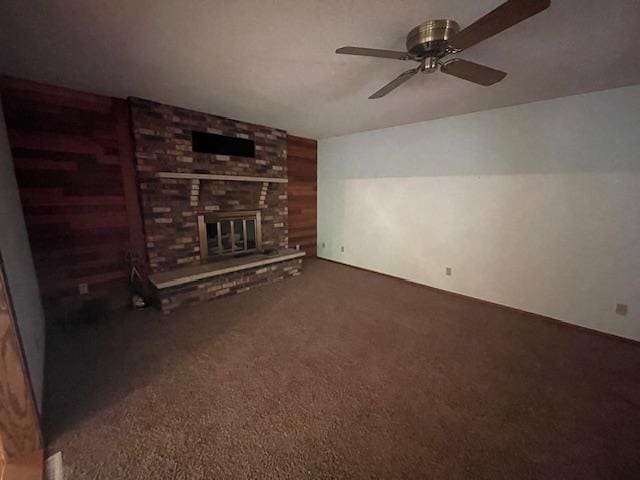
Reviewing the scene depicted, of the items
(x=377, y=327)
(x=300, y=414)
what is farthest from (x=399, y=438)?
(x=377, y=327)

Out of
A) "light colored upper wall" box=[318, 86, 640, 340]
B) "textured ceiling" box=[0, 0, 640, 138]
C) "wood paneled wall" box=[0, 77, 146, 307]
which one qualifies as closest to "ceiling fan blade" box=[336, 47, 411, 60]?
"textured ceiling" box=[0, 0, 640, 138]

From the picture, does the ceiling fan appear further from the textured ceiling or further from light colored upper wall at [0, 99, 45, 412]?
light colored upper wall at [0, 99, 45, 412]

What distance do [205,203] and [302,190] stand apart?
6.58 feet

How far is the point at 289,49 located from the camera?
172 cm

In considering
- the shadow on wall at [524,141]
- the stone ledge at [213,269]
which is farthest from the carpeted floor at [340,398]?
the shadow on wall at [524,141]

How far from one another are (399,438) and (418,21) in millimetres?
2398

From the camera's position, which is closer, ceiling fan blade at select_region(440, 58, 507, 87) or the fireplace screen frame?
ceiling fan blade at select_region(440, 58, 507, 87)

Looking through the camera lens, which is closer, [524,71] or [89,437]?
[89,437]

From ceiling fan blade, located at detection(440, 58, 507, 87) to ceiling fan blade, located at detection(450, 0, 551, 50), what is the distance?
16cm

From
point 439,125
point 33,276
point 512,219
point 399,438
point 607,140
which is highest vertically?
point 439,125

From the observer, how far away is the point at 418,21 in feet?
4.66

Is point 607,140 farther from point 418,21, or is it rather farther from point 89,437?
point 89,437

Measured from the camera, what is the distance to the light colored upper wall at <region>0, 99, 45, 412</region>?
4.88 feet

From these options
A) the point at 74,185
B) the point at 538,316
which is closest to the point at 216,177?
the point at 74,185
